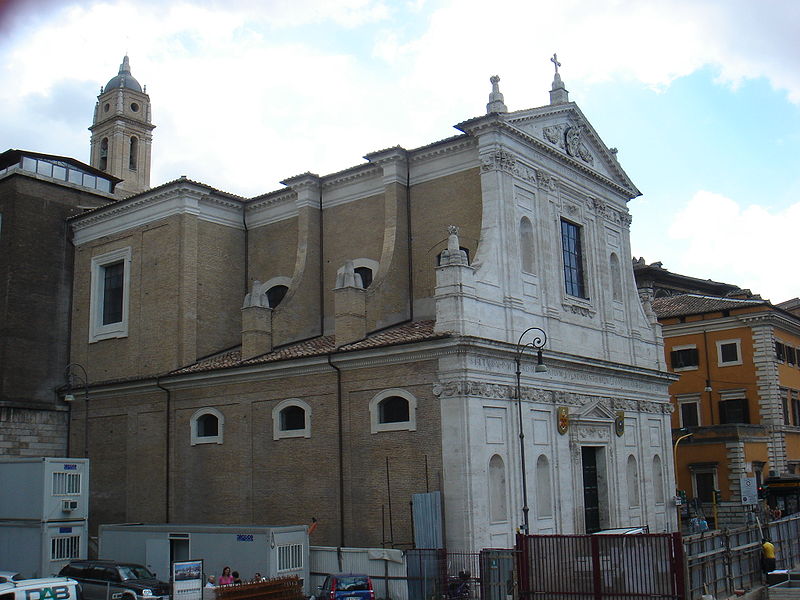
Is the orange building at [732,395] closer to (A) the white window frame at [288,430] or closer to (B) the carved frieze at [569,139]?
(B) the carved frieze at [569,139]

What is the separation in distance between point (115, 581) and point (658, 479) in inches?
786

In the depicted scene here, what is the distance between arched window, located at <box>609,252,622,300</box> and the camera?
108ft

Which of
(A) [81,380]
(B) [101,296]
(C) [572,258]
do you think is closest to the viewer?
(C) [572,258]

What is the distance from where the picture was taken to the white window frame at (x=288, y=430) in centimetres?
2702

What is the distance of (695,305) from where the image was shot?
46.4 m

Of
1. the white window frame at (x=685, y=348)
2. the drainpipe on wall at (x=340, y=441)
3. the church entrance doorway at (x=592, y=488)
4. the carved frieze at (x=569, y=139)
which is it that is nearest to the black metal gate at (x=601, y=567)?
the drainpipe on wall at (x=340, y=441)

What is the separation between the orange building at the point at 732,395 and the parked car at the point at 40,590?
30983mm

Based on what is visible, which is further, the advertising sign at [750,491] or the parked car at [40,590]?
the advertising sign at [750,491]

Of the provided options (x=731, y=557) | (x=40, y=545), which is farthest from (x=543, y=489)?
(x=40, y=545)

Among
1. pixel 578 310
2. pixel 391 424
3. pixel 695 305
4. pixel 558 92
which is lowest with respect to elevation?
pixel 391 424

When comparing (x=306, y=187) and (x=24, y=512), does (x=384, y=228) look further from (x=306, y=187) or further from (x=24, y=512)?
(x=24, y=512)

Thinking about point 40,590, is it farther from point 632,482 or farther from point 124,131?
point 124,131

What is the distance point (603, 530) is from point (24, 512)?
58.6 feet

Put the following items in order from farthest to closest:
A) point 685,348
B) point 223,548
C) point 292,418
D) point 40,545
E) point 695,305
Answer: point 695,305 → point 685,348 → point 292,418 → point 40,545 → point 223,548
